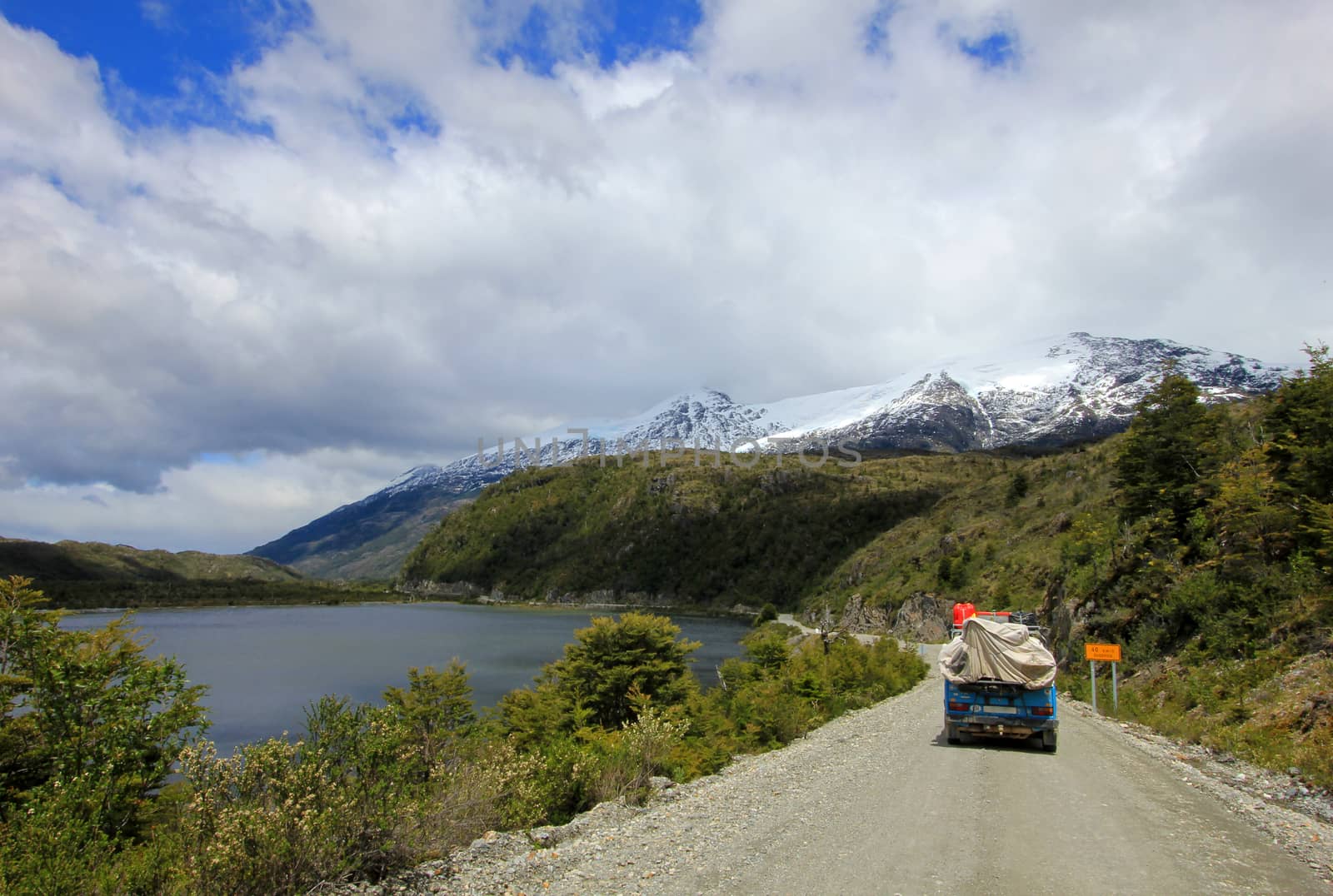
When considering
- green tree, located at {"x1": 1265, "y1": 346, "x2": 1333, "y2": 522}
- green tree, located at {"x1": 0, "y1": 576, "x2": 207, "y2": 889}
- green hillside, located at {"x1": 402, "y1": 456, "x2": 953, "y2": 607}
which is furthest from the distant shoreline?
green tree, located at {"x1": 0, "y1": 576, "x2": 207, "y2": 889}

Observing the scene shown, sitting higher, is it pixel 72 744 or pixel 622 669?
pixel 72 744

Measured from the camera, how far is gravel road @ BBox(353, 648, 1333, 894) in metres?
6.84

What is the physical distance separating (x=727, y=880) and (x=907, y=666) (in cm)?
2725

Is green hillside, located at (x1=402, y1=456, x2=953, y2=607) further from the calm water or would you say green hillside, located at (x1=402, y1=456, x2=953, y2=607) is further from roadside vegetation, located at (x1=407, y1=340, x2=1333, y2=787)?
roadside vegetation, located at (x1=407, y1=340, x2=1333, y2=787)

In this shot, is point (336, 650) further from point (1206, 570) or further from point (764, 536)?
point (764, 536)

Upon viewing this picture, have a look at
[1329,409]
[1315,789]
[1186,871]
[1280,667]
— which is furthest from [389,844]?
[1329,409]

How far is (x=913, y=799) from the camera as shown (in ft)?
32.3

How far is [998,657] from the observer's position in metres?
13.9

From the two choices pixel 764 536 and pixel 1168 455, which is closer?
pixel 1168 455

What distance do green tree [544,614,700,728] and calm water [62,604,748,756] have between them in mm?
4764

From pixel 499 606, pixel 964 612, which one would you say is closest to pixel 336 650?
pixel 964 612

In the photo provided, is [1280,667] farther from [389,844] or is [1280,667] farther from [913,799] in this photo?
[389,844]

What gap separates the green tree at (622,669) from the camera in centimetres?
2367

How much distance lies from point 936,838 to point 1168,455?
76.6ft
